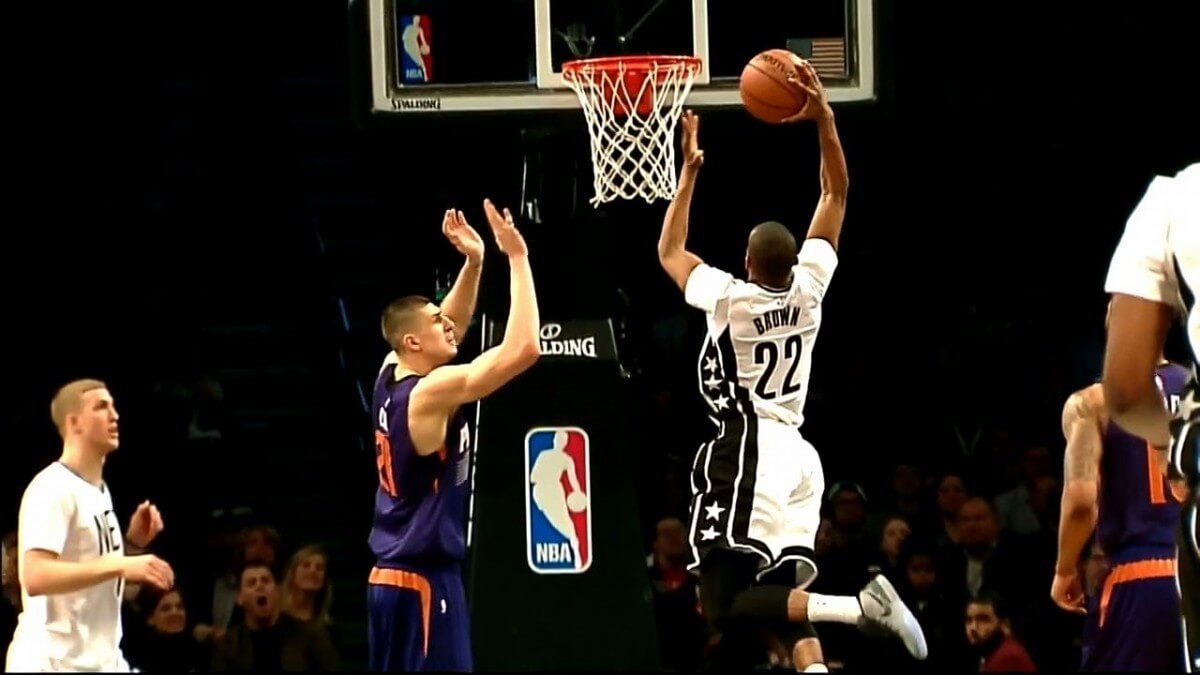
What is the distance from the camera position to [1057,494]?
418 inches

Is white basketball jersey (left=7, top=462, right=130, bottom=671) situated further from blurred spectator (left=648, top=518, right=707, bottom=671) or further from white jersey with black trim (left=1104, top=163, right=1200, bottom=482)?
white jersey with black trim (left=1104, top=163, right=1200, bottom=482)

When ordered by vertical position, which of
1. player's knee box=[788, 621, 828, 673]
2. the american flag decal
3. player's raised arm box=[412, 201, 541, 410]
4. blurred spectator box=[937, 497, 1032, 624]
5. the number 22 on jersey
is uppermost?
the american flag decal

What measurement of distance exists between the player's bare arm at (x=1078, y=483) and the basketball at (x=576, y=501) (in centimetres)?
200

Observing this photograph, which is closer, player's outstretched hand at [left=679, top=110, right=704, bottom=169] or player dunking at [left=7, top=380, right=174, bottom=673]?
player dunking at [left=7, top=380, right=174, bottom=673]

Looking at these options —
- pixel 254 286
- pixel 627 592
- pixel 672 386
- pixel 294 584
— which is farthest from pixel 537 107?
pixel 254 286

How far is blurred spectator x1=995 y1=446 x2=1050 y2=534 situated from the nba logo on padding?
3185 mm

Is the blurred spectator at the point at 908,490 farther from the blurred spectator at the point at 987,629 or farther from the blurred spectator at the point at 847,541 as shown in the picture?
the blurred spectator at the point at 987,629

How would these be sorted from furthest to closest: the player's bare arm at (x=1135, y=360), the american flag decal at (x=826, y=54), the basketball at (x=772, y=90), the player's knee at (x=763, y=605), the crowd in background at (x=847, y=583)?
the crowd in background at (x=847, y=583) → the american flag decal at (x=826, y=54) → the basketball at (x=772, y=90) → the player's knee at (x=763, y=605) → the player's bare arm at (x=1135, y=360)

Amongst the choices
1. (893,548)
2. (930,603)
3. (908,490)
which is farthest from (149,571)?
(908,490)

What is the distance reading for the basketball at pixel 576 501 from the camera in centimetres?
821

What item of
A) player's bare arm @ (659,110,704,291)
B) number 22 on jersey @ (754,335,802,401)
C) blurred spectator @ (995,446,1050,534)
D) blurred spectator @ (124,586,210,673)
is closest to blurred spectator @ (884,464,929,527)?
blurred spectator @ (995,446,1050,534)

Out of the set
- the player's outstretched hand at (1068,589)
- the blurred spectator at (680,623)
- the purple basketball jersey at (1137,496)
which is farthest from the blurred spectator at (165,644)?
the purple basketball jersey at (1137,496)

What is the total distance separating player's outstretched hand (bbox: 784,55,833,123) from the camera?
7.86m

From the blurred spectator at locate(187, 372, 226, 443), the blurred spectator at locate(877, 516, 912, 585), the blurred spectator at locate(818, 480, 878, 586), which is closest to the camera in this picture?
the blurred spectator at locate(818, 480, 878, 586)
